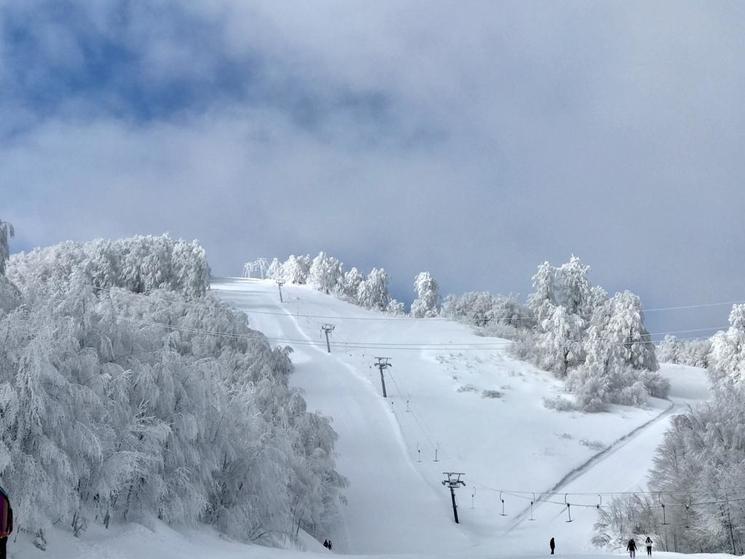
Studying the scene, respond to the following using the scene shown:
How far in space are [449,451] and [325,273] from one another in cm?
9648

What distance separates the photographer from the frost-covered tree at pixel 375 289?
14562cm

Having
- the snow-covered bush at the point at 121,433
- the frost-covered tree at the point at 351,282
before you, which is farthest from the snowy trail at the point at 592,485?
the frost-covered tree at the point at 351,282

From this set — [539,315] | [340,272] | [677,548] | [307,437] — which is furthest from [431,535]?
[340,272]

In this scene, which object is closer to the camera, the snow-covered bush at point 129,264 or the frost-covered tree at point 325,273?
the snow-covered bush at point 129,264

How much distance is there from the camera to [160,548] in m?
16.8

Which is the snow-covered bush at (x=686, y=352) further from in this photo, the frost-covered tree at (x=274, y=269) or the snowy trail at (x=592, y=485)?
the frost-covered tree at (x=274, y=269)

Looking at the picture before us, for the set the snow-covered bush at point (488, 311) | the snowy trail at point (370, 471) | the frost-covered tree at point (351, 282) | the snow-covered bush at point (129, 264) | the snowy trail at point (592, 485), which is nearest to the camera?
the snowy trail at point (370, 471)

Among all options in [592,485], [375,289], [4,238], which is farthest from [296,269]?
[4,238]

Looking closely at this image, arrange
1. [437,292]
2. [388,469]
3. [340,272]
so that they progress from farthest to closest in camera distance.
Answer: [340,272]
[437,292]
[388,469]

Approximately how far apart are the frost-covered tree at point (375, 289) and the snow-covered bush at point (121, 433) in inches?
4415

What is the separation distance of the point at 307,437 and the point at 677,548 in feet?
66.4

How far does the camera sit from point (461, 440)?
56.1 metres

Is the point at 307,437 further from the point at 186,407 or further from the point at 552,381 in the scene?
the point at 552,381

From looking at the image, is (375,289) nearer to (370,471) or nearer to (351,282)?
(351,282)
